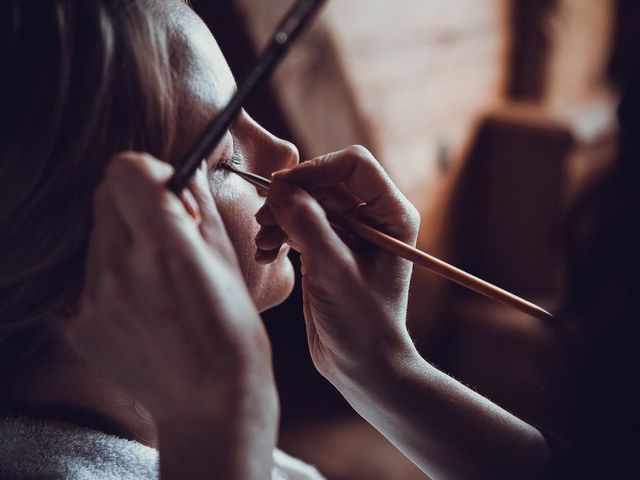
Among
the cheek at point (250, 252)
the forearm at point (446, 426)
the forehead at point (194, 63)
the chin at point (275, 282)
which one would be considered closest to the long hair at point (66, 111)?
the forehead at point (194, 63)

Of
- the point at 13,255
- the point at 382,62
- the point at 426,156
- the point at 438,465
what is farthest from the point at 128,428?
the point at 426,156

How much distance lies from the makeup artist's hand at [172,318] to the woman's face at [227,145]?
0.20m

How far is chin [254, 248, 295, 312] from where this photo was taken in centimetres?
84

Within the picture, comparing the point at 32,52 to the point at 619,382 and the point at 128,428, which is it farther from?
the point at 619,382

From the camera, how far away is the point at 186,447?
52cm

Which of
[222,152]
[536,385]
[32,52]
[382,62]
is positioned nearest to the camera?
[32,52]

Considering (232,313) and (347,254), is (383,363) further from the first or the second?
(232,313)

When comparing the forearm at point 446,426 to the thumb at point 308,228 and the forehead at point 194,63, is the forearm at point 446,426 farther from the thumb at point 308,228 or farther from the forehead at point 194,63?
the forehead at point 194,63

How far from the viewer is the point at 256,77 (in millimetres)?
492

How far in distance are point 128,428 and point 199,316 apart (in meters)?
0.42

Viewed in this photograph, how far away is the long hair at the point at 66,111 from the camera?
63 cm

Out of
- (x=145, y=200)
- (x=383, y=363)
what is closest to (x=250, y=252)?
(x=383, y=363)

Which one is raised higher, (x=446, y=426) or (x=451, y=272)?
(x=451, y=272)

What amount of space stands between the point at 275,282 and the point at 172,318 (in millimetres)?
373
